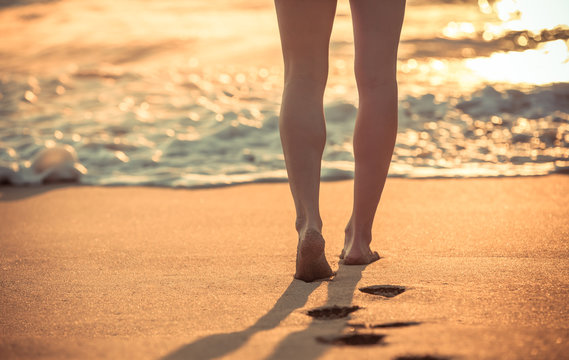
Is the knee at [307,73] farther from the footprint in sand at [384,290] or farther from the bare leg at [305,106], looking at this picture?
the footprint in sand at [384,290]

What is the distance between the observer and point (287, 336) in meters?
1.32

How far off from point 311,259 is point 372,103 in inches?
20.5

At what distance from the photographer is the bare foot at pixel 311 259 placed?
68.4 inches

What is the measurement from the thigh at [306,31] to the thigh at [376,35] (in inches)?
3.6

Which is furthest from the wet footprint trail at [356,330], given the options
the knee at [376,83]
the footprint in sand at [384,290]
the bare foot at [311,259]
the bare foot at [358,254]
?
the knee at [376,83]

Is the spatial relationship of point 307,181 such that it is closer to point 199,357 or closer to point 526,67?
point 199,357

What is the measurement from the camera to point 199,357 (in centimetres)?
123

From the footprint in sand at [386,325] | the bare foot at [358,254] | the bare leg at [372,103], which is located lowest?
the footprint in sand at [386,325]

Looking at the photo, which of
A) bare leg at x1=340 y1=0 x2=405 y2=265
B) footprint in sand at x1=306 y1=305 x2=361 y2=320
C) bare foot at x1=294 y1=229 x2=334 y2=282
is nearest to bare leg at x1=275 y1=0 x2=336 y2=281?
bare foot at x1=294 y1=229 x2=334 y2=282

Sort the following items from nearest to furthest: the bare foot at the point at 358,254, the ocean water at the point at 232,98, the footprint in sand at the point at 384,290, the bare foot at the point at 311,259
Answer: the footprint in sand at the point at 384,290
the bare foot at the point at 311,259
the bare foot at the point at 358,254
the ocean water at the point at 232,98

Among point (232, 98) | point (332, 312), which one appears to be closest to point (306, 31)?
point (332, 312)

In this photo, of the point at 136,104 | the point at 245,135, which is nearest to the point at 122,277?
the point at 245,135

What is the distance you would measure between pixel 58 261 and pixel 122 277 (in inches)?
13.8

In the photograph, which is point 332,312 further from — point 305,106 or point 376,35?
point 376,35
